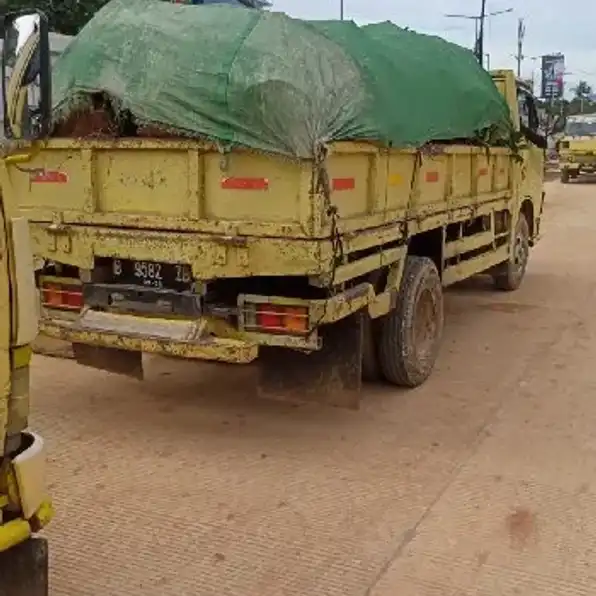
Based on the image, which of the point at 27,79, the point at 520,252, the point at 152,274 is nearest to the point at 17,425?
the point at 27,79

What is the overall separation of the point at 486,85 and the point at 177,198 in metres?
3.70

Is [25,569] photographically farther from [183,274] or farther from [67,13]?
[67,13]

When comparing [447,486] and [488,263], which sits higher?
[488,263]

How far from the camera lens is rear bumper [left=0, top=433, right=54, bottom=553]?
2.65m

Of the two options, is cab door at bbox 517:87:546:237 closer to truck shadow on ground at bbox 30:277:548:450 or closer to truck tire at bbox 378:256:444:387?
truck shadow on ground at bbox 30:277:548:450

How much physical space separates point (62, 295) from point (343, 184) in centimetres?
187

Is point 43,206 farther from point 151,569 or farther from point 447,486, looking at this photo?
point 447,486

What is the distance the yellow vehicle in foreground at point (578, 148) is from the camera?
2875 centimetres

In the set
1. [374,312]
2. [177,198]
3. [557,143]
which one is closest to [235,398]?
[374,312]

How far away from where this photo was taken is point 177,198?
16.1ft

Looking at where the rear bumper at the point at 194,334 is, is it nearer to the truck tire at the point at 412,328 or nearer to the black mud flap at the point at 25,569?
the truck tire at the point at 412,328

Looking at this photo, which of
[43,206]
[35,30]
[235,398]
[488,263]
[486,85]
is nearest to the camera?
[35,30]

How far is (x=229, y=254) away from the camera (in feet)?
15.8

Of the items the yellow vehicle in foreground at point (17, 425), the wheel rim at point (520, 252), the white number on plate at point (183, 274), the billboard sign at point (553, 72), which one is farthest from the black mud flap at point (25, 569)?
the billboard sign at point (553, 72)
